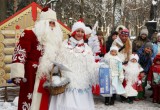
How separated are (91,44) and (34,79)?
362 cm

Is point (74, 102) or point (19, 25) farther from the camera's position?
point (19, 25)

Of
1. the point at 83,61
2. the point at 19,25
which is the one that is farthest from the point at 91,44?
the point at 83,61

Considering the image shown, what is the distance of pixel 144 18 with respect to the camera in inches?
1857

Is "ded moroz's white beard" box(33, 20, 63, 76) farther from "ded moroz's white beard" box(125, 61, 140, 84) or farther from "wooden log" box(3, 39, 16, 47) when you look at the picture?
"wooden log" box(3, 39, 16, 47)

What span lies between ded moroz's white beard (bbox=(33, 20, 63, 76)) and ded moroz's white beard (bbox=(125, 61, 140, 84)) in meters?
3.24

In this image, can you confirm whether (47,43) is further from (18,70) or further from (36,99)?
(36,99)

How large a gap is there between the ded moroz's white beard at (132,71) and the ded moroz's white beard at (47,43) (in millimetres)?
3237

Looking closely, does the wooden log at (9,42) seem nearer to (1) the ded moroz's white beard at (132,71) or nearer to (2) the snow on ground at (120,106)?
(2) the snow on ground at (120,106)

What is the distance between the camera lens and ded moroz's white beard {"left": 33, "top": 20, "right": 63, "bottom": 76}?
4.33 metres

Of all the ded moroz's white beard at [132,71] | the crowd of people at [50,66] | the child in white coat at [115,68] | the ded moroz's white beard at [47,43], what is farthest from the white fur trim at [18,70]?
the ded moroz's white beard at [132,71]

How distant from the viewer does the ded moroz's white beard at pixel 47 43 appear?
4.33 m

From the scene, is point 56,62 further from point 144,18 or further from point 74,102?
point 144,18

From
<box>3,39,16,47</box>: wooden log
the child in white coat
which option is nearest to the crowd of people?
the child in white coat

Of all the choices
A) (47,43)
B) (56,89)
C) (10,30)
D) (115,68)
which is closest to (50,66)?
(47,43)
